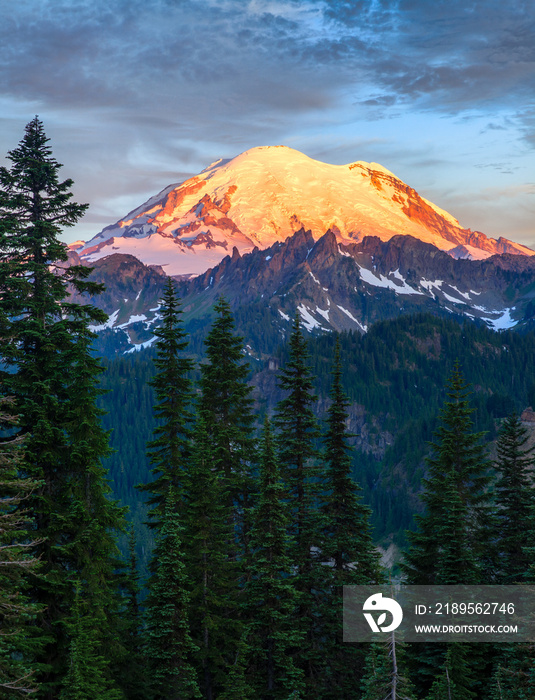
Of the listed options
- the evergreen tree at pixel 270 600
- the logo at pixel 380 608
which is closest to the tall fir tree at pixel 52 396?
the evergreen tree at pixel 270 600

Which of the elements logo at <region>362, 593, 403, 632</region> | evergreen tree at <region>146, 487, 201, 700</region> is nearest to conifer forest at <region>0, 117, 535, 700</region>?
evergreen tree at <region>146, 487, 201, 700</region>

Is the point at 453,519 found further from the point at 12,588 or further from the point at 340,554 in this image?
the point at 12,588

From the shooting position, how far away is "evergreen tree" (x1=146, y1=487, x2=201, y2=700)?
2692 centimetres

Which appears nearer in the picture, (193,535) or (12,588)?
(12,588)

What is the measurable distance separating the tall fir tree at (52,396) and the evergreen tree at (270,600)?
23.1 ft

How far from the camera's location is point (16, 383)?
83.1 ft

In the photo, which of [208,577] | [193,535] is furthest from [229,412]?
[208,577]

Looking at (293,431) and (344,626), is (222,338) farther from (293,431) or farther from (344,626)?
(344,626)

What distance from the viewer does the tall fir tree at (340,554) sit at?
33.2m

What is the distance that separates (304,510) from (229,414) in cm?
643

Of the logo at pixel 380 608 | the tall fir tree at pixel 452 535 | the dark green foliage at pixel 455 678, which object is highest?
the tall fir tree at pixel 452 535

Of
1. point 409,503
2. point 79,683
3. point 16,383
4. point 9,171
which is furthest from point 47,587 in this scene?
point 409,503

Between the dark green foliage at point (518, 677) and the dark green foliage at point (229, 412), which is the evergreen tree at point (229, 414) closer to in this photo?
the dark green foliage at point (229, 412)

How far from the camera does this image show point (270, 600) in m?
31.0
